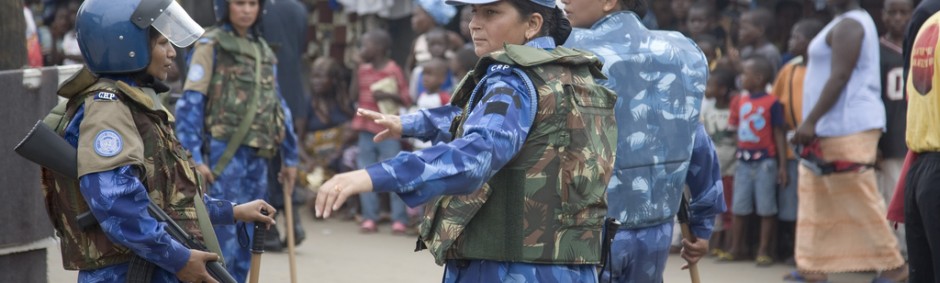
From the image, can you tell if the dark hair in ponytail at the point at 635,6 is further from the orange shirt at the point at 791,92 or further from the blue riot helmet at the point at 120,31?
the orange shirt at the point at 791,92

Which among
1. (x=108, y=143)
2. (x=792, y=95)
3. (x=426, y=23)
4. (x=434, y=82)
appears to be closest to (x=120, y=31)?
(x=108, y=143)

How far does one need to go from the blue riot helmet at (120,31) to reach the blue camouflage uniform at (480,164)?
1.16 meters

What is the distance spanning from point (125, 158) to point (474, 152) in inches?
46.0

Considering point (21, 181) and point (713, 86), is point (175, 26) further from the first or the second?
point (713, 86)

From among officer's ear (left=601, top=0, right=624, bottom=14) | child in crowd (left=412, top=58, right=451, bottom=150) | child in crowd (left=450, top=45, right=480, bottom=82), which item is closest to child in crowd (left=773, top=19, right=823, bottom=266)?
child in crowd (left=450, top=45, right=480, bottom=82)

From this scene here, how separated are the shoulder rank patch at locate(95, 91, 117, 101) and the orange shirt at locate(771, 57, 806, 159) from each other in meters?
5.64

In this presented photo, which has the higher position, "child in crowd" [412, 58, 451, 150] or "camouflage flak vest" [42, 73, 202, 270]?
"camouflage flak vest" [42, 73, 202, 270]

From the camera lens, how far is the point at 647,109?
4648mm

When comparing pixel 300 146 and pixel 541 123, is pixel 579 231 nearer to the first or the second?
pixel 541 123

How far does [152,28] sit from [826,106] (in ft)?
15.9

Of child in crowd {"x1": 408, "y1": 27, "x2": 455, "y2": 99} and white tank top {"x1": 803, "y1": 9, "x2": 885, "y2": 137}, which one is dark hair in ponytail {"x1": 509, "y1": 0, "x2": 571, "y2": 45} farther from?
child in crowd {"x1": 408, "y1": 27, "x2": 455, "y2": 99}

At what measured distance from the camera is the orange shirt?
28.3 ft

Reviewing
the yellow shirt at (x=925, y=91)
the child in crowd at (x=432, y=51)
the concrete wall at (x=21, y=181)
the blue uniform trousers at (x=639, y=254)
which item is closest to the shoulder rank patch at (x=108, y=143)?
the blue uniform trousers at (x=639, y=254)

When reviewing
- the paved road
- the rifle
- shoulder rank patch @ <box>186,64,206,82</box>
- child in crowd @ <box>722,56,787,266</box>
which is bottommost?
the paved road
